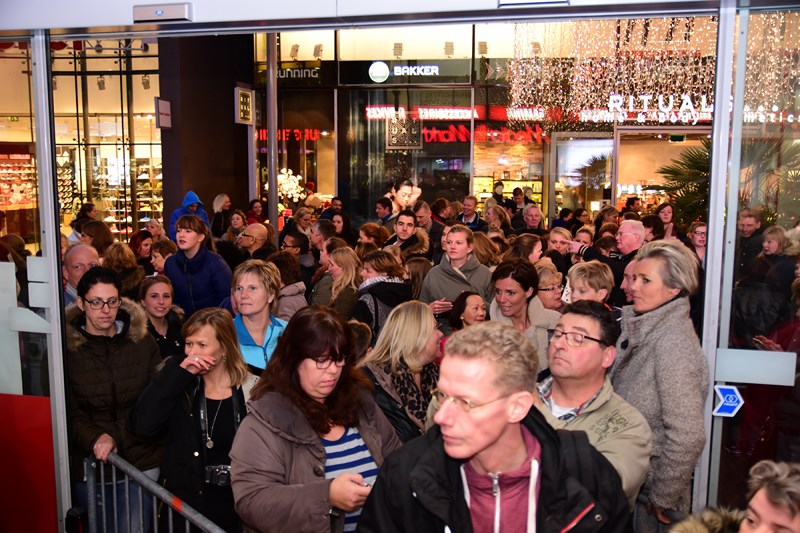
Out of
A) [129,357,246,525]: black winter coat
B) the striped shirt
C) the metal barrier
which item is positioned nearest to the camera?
the striped shirt

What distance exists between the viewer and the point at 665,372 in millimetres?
3490

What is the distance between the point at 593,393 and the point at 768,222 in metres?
1.16

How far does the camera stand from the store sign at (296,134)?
1905 cm

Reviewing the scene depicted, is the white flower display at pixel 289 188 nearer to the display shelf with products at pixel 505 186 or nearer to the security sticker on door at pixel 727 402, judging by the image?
the display shelf with products at pixel 505 186

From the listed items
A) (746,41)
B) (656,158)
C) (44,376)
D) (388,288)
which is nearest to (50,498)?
(44,376)

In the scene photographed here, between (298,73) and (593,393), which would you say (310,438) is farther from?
(298,73)

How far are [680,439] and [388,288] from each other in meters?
3.08

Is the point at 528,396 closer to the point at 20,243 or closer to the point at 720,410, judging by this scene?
the point at 720,410

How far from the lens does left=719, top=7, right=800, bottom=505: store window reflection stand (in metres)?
3.44

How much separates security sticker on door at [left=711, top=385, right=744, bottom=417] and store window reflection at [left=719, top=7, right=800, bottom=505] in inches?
3.4

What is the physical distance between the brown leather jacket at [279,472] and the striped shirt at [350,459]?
62 mm

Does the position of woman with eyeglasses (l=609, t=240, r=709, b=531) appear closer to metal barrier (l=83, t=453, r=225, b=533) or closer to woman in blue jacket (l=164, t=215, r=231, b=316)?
metal barrier (l=83, t=453, r=225, b=533)

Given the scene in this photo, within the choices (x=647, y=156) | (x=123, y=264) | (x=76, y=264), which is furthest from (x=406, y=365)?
(x=647, y=156)

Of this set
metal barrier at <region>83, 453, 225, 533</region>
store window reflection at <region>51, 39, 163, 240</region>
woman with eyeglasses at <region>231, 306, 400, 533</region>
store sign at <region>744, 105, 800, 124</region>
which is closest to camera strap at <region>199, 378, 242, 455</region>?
metal barrier at <region>83, 453, 225, 533</region>
